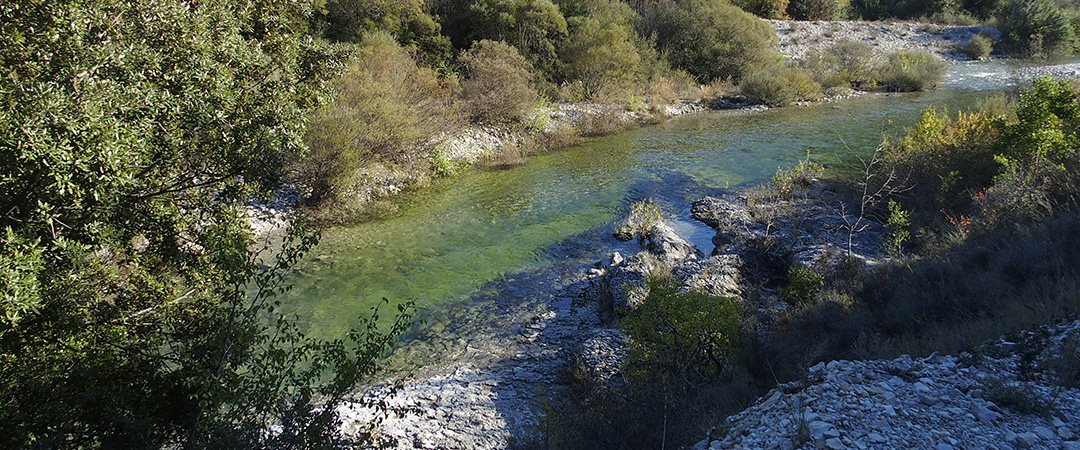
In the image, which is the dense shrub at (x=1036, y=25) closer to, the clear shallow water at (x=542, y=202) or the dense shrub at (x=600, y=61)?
the clear shallow water at (x=542, y=202)

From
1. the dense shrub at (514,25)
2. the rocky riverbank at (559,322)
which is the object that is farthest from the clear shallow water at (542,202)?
the dense shrub at (514,25)

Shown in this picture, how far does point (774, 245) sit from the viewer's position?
396 inches

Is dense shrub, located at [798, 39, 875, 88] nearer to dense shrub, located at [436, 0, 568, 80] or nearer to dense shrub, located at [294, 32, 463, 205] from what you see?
dense shrub, located at [436, 0, 568, 80]

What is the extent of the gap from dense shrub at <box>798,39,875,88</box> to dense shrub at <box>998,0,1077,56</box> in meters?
11.5

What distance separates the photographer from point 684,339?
641 centimetres

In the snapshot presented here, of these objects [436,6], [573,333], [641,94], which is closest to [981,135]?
[573,333]

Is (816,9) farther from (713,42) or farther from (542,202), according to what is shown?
(542,202)

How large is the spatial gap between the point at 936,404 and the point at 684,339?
2689 mm

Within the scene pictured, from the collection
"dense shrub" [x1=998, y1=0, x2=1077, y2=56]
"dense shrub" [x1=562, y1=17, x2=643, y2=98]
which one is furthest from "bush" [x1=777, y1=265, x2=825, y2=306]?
"dense shrub" [x1=998, y1=0, x2=1077, y2=56]

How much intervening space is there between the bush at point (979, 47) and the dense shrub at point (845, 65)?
45.8ft

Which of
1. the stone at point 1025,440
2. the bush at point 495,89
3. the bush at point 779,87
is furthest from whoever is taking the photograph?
the bush at point 779,87

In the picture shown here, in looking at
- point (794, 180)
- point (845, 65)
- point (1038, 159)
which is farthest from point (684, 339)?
point (845, 65)

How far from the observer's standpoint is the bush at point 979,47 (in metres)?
42.2

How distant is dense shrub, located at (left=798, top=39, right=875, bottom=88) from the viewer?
34031 millimetres
